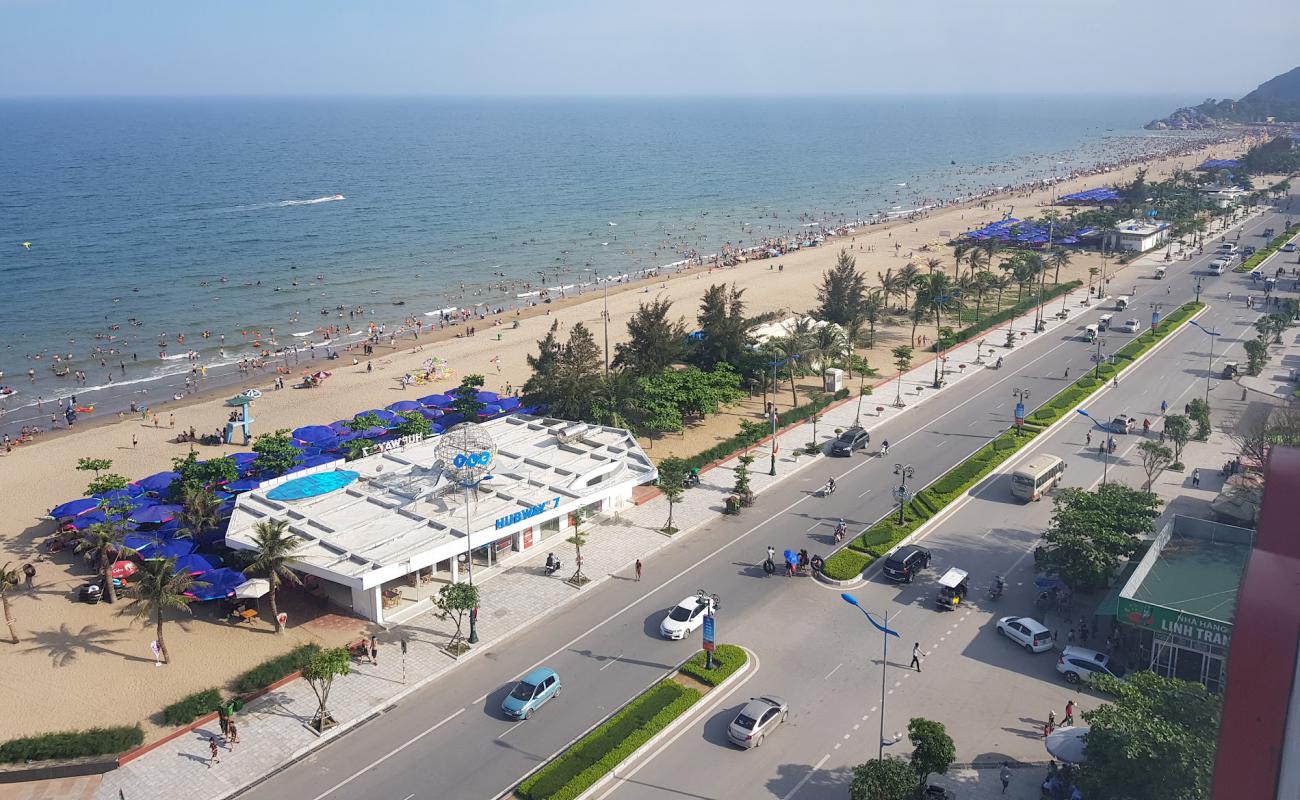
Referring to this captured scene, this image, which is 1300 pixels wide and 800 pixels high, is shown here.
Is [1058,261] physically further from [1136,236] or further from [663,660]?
[663,660]

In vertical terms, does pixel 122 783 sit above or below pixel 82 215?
below

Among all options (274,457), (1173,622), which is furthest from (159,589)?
(1173,622)

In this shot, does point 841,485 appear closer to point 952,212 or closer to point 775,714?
point 775,714

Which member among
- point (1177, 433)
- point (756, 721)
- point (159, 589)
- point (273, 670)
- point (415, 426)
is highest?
point (1177, 433)

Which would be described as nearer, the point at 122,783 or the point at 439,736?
the point at 122,783

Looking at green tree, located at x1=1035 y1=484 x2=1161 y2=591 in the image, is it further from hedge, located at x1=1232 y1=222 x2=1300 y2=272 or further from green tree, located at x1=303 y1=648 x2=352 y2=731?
hedge, located at x1=1232 y1=222 x2=1300 y2=272

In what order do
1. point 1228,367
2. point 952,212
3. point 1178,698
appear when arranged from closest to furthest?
point 1178,698, point 1228,367, point 952,212

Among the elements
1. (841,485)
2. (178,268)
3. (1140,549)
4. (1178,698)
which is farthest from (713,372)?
(178,268)

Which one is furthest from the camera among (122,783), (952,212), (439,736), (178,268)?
(952,212)
